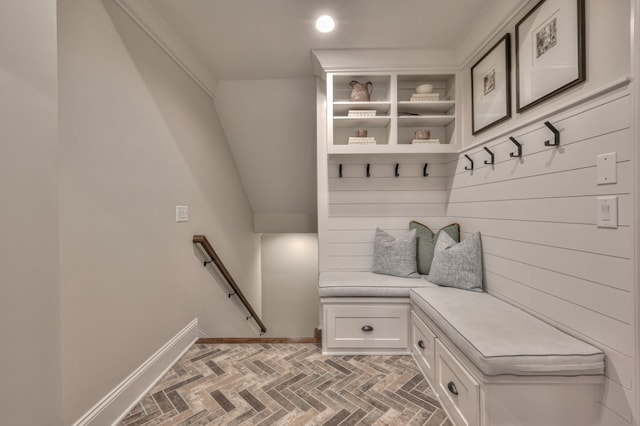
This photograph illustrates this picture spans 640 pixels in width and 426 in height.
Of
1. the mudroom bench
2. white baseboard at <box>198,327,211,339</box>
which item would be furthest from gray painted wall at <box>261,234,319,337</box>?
the mudroom bench

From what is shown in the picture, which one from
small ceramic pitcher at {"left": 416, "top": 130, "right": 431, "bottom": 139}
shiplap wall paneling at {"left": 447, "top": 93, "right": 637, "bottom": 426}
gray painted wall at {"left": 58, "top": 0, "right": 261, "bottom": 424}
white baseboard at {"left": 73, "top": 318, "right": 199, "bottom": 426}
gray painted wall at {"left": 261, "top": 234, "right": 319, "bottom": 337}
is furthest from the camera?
gray painted wall at {"left": 261, "top": 234, "right": 319, "bottom": 337}

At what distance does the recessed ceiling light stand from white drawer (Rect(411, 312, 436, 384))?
2.30 meters

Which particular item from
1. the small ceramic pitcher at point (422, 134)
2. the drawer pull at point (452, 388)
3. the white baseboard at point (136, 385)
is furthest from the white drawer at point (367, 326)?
the small ceramic pitcher at point (422, 134)

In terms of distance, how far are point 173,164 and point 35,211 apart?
142 centimetres

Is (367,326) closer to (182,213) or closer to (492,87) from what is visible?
(182,213)

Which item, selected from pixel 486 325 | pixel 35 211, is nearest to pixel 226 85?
pixel 35 211

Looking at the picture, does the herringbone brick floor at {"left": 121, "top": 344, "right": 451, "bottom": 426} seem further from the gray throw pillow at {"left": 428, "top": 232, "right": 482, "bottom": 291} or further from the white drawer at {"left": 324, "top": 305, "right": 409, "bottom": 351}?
the gray throw pillow at {"left": 428, "top": 232, "right": 482, "bottom": 291}

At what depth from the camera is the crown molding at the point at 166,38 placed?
172 cm

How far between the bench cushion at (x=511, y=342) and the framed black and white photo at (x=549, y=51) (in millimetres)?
1235

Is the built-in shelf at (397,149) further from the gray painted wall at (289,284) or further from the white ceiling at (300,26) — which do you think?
the gray painted wall at (289,284)

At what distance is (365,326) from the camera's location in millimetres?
2184

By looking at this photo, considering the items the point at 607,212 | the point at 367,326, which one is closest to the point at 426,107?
the point at 607,212

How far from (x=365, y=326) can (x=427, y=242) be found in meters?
0.95

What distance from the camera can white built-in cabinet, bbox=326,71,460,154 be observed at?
2.44 metres
